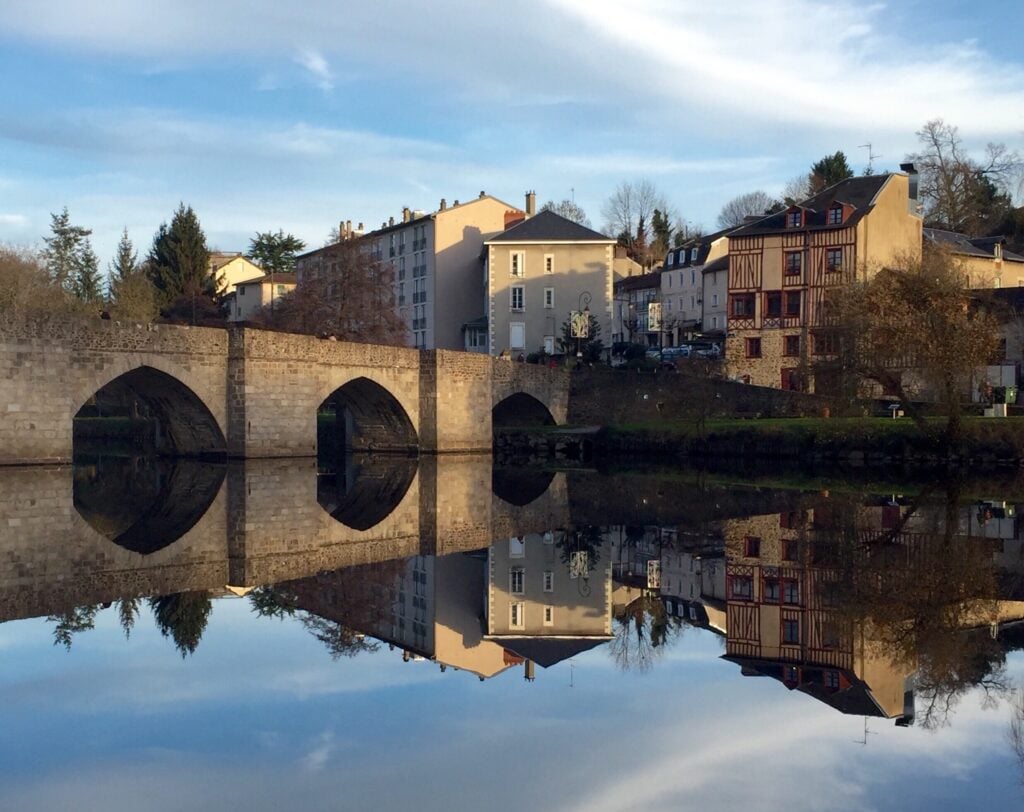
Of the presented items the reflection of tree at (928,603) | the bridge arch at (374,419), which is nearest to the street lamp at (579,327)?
the bridge arch at (374,419)

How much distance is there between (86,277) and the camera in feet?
204

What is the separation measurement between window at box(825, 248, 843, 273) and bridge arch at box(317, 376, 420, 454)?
55.3 feet

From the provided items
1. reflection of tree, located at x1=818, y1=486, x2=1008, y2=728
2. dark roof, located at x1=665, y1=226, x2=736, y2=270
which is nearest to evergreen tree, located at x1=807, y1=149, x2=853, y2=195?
dark roof, located at x1=665, y1=226, x2=736, y2=270

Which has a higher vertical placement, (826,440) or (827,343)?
(827,343)

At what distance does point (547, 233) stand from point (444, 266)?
23.2 ft

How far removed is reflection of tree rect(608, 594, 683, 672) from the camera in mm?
9938

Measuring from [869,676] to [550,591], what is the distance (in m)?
5.14

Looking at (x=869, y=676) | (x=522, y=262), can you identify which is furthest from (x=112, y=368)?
(x=522, y=262)

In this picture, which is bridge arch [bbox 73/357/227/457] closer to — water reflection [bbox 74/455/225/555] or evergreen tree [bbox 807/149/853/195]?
water reflection [bbox 74/455/225/555]

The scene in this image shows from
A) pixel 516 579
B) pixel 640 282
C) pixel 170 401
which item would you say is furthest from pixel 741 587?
pixel 640 282

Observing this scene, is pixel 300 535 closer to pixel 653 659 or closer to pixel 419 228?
pixel 653 659

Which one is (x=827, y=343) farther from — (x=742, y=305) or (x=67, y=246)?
(x=67, y=246)

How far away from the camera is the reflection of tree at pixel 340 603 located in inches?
423

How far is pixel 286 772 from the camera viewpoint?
22.2ft
